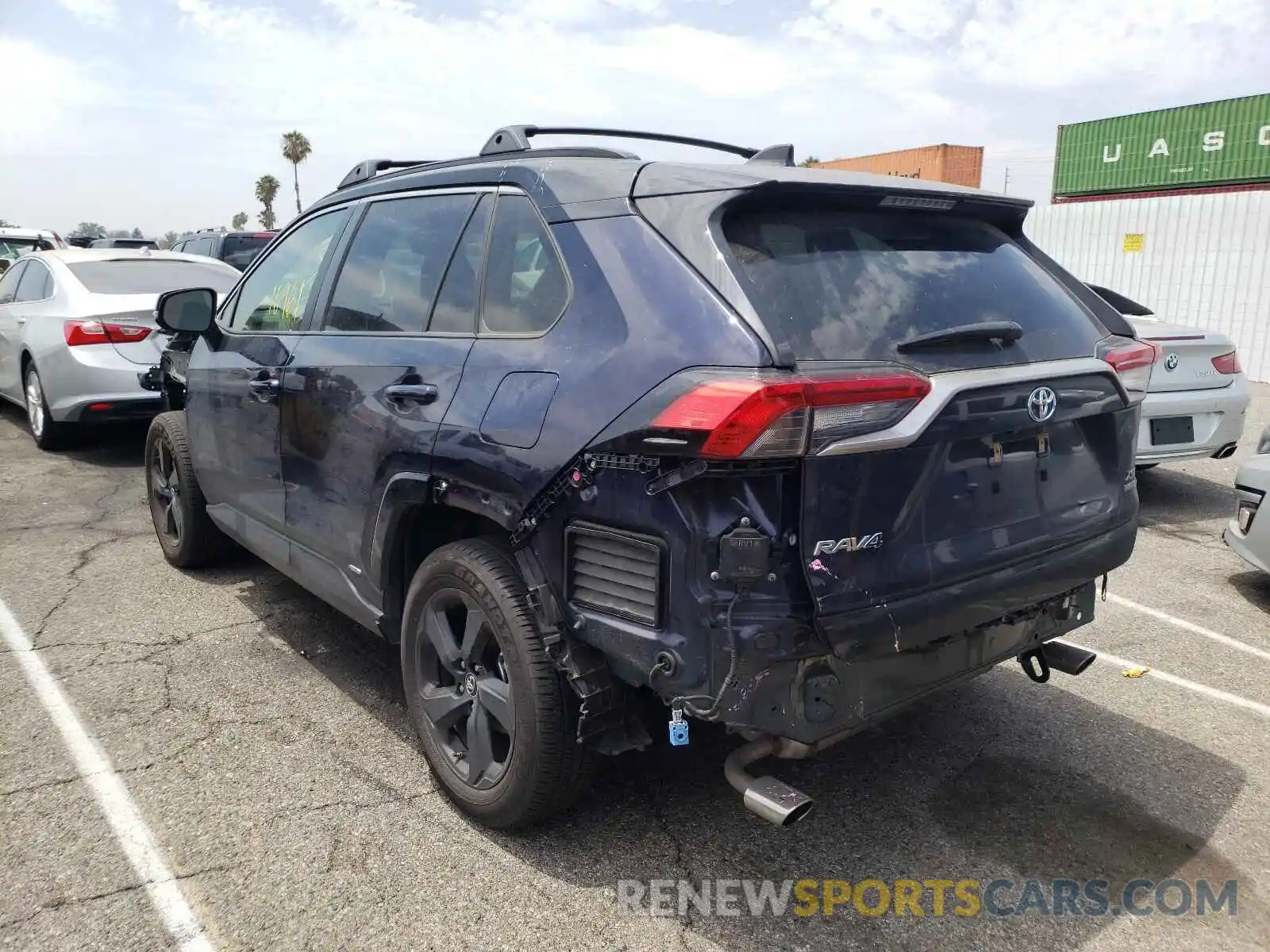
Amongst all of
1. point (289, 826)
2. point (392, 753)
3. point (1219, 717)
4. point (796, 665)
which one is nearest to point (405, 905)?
point (289, 826)

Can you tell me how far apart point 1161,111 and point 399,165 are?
31455 millimetres

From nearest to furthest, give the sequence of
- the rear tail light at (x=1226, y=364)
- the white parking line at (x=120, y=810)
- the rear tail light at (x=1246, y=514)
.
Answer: the white parking line at (x=120, y=810)
the rear tail light at (x=1246, y=514)
the rear tail light at (x=1226, y=364)

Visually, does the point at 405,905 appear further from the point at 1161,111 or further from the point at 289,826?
the point at 1161,111

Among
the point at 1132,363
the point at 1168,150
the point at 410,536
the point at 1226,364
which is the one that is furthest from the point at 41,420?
the point at 1168,150

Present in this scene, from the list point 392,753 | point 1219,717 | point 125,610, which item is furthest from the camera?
point 125,610

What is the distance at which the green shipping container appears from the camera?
87.9 feet

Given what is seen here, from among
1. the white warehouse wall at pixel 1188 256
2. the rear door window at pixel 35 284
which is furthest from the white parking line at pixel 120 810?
the white warehouse wall at pixel 1188 256

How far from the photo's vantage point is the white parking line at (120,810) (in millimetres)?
→ 2443

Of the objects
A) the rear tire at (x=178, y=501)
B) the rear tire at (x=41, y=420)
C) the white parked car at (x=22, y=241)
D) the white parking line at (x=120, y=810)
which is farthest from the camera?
the white parked car at (x=22, y=241)

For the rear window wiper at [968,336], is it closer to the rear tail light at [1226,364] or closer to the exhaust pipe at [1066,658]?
the exhaust pipe at [1066,658]

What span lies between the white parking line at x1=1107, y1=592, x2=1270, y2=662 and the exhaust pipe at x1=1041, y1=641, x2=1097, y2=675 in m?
1.65

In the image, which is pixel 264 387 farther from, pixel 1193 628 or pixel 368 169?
pixel 1193 628

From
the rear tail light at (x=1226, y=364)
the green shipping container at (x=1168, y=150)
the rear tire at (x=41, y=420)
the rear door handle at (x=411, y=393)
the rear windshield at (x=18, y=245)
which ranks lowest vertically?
the rear tire at (x=41, y=420)

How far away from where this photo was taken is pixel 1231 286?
46.5 feet
